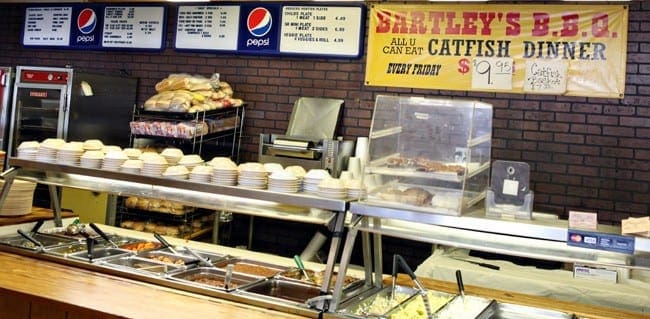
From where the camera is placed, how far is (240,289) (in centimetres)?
257

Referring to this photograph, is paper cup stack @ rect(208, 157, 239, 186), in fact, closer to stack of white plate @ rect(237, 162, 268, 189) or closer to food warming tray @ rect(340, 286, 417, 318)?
stack of white plate @ rect(237, 162, 268, 189)

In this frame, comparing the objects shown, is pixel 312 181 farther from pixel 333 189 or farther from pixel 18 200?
pixel 18 200

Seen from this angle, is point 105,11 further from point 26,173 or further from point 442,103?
point 442,103

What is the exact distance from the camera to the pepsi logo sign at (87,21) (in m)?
6.33

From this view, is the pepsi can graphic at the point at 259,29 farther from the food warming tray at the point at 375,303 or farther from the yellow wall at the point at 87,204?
the food warming tray at the point at 375,303

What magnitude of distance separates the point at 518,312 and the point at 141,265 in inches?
76.1

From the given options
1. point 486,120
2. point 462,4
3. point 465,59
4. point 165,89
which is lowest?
point 486,120

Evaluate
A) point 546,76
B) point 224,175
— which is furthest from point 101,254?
point 546,76

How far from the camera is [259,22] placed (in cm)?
563

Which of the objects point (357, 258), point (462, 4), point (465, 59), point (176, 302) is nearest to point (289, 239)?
point (357, 258)

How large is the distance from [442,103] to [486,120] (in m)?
0.29

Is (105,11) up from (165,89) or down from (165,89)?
up

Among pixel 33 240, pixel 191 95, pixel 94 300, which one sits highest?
pixel 191 95

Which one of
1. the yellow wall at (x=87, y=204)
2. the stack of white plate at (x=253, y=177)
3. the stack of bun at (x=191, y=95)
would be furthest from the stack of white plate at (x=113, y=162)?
the yellow wall at (x=87, y=204)
